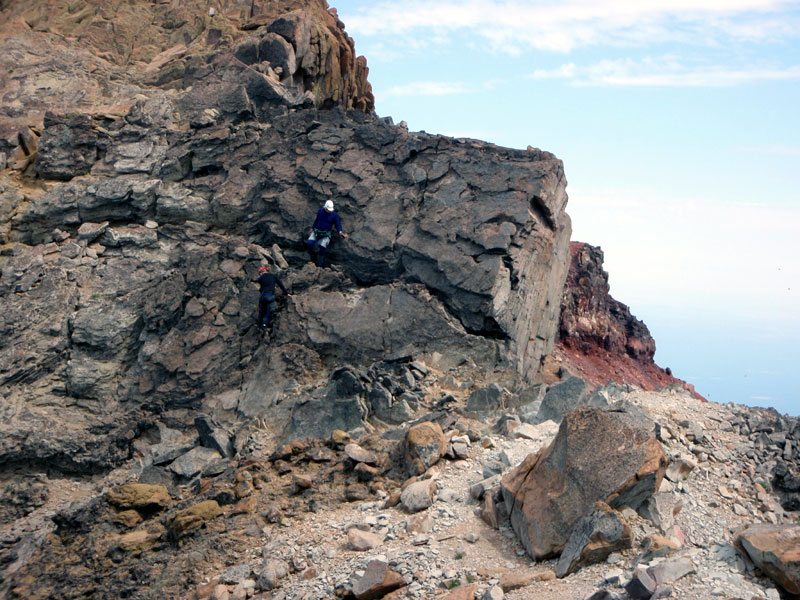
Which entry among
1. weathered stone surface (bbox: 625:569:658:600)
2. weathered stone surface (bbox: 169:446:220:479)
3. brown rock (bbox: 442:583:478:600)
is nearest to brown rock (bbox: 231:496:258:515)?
weathered stone surface (bbox: 169:446:220:479)

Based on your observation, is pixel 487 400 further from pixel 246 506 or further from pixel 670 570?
pixel 670 570

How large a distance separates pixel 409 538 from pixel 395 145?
1118 centimetres

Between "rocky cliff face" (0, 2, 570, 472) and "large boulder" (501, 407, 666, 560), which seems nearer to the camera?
"large boulder" (501, 407, 666, 560)

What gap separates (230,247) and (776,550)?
1289cm

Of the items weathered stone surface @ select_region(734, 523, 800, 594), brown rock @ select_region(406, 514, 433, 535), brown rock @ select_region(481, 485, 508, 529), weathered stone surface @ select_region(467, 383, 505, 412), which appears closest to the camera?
weathered stone surface @ select_region(734, 523, 800, 594)

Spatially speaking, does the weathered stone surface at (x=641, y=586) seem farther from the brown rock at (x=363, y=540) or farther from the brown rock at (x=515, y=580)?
the brown rock at (x=363, y=540)

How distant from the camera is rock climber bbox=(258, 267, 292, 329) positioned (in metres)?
15.3

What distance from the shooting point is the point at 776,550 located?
6.84 metres

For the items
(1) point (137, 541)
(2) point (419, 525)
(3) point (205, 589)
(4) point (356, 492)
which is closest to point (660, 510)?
(2) point (419, 525)

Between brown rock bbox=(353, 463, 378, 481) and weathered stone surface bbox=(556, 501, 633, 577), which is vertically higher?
weathered stone surface bbox=(556, 501, 633, 577)

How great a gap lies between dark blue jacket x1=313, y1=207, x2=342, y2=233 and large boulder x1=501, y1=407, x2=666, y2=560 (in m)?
9.14

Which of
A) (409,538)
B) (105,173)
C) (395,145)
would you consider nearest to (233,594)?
(409,538)

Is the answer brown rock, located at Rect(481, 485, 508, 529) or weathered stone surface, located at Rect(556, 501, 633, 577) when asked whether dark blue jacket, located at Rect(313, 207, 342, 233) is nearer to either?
brown rock, located at Rect(481, 485, 508, 529)

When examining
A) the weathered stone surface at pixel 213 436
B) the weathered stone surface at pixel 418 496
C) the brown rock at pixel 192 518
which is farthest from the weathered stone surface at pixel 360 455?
the weathered stone surface at pixel 213 436
